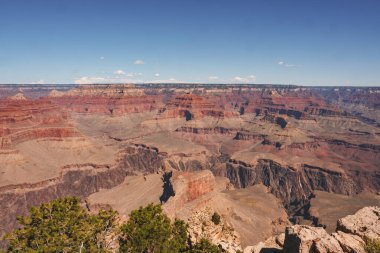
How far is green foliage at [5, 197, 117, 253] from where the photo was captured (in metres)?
28.4

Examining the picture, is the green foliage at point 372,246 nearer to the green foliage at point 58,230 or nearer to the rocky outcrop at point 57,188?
the green foliage at point 58,230

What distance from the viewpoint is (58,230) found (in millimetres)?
29719

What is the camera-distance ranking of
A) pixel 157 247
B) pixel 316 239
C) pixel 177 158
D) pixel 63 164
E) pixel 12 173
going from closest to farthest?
pixel 316 239
pixel 157 247
pixel 12 173
pixel 63 164
pixel 177 158

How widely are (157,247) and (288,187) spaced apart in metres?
135

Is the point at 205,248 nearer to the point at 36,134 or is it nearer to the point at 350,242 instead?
the point at 350,242

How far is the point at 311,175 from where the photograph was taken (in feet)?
522

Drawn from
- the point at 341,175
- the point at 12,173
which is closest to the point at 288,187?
the point at 341,175

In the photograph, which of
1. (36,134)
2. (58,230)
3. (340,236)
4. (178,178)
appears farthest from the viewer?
(36,134)

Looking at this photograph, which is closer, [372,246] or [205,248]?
[372,246]

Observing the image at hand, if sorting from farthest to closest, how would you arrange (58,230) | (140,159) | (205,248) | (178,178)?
(140,159) < (178,178) < (205,248) < (58,230)

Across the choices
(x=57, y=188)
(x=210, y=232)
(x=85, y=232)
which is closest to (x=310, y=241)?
(x=210, y=232)

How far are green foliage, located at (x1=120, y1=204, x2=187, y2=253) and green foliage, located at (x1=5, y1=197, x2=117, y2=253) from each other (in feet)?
6.74

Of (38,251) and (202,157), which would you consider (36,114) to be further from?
(38,251)

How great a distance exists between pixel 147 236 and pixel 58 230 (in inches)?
333
